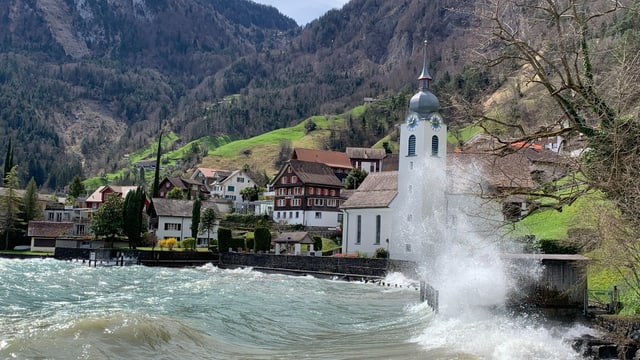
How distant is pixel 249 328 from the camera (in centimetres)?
2352

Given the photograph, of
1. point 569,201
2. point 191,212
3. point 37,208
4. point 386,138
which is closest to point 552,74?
point 569,201

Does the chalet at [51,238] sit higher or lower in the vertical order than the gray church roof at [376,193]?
lower

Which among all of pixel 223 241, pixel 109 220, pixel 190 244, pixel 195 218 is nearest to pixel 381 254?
pixel 223 241

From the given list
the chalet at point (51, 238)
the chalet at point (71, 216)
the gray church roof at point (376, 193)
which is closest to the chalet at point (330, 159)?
the chalet at point (71, 216)

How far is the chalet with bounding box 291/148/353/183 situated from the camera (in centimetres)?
12238

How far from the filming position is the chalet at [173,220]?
84938 mm

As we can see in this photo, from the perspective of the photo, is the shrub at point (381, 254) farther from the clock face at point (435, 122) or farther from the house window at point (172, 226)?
the house window at point (172, 226)

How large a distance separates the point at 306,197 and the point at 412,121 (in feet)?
88.4

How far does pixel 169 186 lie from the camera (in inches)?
4525

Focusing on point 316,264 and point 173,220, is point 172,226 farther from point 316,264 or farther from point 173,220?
point 316,264

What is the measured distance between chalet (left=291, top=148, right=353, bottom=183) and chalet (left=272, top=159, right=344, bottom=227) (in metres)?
30.9

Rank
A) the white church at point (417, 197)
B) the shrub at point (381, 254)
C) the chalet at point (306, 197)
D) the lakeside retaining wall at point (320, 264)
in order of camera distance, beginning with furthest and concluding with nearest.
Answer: the chalet at point (306, 197), the white church at point (417, 197), the shrub at point (381, 254), the lakeside retaining wall at point (320, 264)

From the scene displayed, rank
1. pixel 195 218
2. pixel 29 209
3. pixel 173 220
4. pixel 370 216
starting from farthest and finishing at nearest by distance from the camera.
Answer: pixel 29 209, pixel 173 220, pixel 195 218, pixel 370 216

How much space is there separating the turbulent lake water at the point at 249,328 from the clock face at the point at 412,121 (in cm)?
2787
